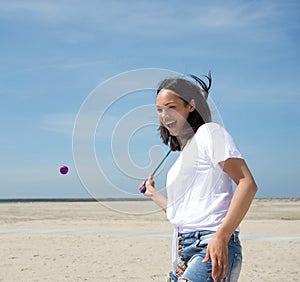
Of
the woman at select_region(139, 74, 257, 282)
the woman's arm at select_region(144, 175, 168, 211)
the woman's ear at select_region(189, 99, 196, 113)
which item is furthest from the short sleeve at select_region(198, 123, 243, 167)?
the woman's arm at select_region(144, 175, 168, 211)

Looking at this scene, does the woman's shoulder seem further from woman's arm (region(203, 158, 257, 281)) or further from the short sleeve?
woman's arm (region(203, 158, 257, 281))

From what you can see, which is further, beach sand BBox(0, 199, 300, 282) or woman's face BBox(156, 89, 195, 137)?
beach sand BBox(0, 199, 300, 282)

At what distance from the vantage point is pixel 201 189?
2.63 meters

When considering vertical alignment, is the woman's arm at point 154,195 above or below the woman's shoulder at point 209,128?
below

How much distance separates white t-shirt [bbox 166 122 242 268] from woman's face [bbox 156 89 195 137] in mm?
121

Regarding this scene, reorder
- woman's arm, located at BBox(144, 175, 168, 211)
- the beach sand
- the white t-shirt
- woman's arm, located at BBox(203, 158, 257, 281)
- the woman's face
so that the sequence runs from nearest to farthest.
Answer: woman's arm, located at BBox(203, 158, 257, 281) → the white t-shirt → the woman's face → woman's arm, located at BBox(144, 175, 168, 211) → the beach sand

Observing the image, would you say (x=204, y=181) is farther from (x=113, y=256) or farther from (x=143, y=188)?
(x=113, y=256)

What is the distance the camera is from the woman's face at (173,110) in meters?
2.77

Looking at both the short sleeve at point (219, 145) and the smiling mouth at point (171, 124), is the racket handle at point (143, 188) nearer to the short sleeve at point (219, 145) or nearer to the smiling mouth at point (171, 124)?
the smiling mouth at point (171, 124)

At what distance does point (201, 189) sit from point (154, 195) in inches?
14.5

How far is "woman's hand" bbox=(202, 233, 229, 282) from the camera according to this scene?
2.39 m

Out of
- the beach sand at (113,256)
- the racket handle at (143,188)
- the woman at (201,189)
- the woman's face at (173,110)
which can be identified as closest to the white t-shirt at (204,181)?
the woman at (201,189)

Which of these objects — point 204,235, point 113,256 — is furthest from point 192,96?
point 113,256

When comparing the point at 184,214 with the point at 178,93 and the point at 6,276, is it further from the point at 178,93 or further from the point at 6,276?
the point at 6,276
